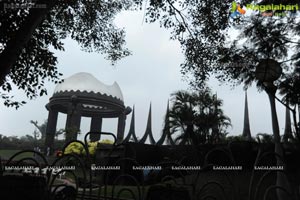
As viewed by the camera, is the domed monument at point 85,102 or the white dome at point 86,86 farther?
the white dome at point 86,86

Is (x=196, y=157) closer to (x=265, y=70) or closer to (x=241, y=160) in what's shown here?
(x=241, y=160)

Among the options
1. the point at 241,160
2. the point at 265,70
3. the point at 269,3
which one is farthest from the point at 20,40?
the point at 241,160

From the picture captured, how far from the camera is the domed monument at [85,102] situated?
30250 millimetres

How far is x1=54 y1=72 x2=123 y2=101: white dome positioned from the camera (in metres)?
31.6

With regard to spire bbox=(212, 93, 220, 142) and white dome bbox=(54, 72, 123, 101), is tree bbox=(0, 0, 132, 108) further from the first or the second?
white dome bbox=(54, 72, 123, 101)

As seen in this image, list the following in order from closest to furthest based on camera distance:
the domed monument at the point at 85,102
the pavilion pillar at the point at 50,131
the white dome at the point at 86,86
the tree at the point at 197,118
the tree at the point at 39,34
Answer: the tree at the point at 39,34 → the tree at the point at 197,118 → the domed monument at the point at 85,102 → the pavilion pillar at the point at 50,131 → the white dome at the point at 86,86

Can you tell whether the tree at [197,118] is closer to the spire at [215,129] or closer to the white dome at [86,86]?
Answer: the spire at [215,129]

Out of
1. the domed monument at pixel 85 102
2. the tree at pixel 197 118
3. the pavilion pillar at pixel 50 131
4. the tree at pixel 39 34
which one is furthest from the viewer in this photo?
the pavilion pillar at pixel 50 131

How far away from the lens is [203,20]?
4230 millimetres

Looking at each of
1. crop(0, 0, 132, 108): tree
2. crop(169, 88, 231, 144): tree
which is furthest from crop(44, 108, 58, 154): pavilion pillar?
crop(0, 0, 132, 108): tree

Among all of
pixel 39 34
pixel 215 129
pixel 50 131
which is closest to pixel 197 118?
pixel 215 129

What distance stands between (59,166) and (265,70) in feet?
11.6

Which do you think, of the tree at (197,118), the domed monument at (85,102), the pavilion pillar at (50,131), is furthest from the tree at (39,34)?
the pavilion pillar at (50,131)

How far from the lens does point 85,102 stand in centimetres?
3117
